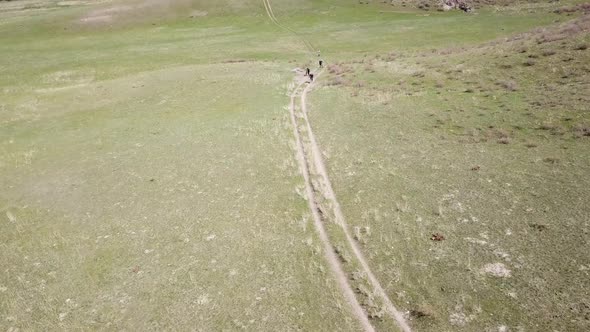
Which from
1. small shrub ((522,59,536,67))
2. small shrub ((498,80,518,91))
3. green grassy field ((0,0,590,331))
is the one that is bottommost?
green grassy field ((0,0,590,331))

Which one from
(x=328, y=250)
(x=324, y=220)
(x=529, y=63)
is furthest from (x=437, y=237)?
(x=529, y=63)

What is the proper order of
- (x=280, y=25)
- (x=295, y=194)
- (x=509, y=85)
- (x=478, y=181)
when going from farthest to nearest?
(x=280, y=25)
(x=509, y=85)
(x=295, y=194)
(x=478, y=181)

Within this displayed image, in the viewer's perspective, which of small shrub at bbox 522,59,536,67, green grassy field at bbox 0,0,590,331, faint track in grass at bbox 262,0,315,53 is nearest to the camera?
green grassy field at bbox 0,0,590,331

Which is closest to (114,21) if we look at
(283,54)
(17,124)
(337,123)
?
(283,54)

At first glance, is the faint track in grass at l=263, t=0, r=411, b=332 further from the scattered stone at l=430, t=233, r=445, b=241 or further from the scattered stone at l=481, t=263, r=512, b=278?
the scattered stone at l=481, t=263, r=512, b=278

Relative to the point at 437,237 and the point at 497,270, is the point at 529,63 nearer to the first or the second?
the point at 437,237

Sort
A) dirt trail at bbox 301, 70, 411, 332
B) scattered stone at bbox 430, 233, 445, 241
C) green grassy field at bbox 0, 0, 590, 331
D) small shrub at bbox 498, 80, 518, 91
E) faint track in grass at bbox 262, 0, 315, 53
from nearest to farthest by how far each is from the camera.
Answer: dirt trail at bbox 301, 70, 411, 332 → green grassy field at bbox 0, 0, 590, 331 → scattered stone at bbox 430, 233, 445, 241 → small shrub at bbox 498, 80, 518, 91 → faint track in grass at bbox 262, 0, 315, 53

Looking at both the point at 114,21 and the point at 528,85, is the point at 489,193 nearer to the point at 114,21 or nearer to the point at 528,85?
the point at 528,85

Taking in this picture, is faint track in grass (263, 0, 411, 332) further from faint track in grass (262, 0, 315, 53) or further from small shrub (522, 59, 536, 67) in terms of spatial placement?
faint track in grass (262, 0, 315, 53)

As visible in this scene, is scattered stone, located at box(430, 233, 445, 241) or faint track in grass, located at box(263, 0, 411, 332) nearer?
faint track in grass, located at box(263, 0, 411, 332)

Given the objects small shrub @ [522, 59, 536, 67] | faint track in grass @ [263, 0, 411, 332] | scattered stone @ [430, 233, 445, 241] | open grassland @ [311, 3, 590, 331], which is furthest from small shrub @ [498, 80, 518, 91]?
scattered stone @ [430, 233, 445, 241]

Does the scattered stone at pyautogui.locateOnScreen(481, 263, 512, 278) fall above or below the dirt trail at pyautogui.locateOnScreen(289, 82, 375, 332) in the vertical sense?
above
